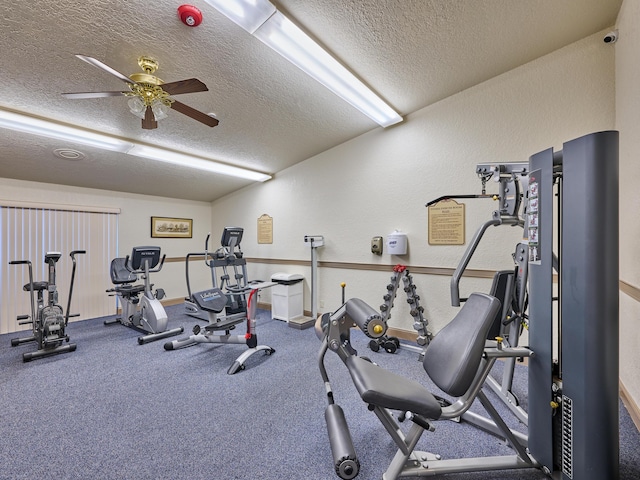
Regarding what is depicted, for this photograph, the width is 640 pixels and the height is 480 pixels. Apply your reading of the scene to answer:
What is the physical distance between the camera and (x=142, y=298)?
3938mm

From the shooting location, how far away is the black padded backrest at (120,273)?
14.6 ft

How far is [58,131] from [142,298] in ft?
7.30

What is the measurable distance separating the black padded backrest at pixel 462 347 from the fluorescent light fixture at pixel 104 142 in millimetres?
4033

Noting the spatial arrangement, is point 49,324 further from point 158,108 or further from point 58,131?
point 158,108

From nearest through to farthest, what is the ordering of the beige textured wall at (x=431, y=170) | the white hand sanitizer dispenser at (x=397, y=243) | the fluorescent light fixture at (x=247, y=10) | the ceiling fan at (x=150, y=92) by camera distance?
the fluorescent light fixture at (x=247, y=10) → the ceiling fan at (x=150, y=92) → the beige textured wall at (x=431, y=170) → the white hand sanitizer dispenser at (x=397, y=243)

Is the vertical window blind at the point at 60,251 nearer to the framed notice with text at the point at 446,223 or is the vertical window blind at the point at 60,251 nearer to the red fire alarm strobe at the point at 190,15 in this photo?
the red fire alarm strobe at the point at 190,15

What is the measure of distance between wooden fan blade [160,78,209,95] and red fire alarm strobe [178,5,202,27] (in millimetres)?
359

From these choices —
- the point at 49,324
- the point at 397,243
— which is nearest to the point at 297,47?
the point at 397,243

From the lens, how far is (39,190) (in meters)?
4.22

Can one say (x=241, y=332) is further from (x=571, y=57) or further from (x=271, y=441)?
(x=571, y=57)

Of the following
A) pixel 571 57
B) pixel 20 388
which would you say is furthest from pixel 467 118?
pixel 20 388

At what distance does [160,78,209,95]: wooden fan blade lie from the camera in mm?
2031

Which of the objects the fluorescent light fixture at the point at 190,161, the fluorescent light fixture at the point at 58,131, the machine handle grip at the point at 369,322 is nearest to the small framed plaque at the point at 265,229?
the fluorescent light fixture at the point at 190,161

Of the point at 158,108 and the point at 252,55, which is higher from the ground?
the point at 252,55
